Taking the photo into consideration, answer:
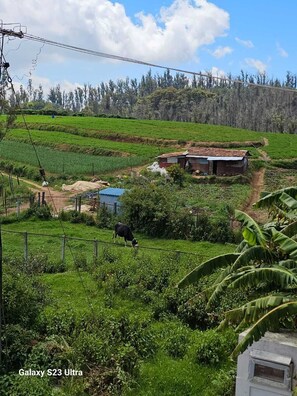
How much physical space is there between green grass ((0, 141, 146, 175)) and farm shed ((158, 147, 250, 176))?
14.6 feet

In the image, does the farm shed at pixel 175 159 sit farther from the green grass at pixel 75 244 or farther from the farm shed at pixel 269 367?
the farm shed at pixel 269 367

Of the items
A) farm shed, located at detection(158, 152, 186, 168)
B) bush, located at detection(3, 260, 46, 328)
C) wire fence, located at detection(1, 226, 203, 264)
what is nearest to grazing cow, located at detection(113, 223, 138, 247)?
wire fence, located at detection(1, 226, 203, 264)

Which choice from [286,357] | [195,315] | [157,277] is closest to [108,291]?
[157,277]

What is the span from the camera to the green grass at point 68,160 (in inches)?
1586

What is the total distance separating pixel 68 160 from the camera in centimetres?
4512

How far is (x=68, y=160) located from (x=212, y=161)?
1361 centimetres

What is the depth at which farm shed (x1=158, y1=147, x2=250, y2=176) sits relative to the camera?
3909cm

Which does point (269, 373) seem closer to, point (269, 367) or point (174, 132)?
point (269, 367)

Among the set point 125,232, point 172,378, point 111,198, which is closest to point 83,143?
point 111,198

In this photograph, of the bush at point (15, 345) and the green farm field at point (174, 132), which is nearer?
the bush at point (15, 345)

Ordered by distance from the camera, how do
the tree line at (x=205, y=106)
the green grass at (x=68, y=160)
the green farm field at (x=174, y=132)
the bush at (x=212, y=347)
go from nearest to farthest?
the bush at (x=212, y=347)
the green grass at (x=68, y=160)
the green farm field at (x=174, y=132)
the tree line at (x=205, y=106)

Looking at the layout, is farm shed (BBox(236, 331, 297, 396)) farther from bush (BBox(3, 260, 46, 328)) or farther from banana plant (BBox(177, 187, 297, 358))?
bush (BBox(3, 260, 46, 328))

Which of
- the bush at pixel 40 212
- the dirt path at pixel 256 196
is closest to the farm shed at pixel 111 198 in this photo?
the bush at pixel 40 212

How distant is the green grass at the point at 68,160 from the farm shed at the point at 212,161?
445cm
